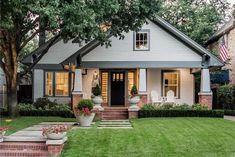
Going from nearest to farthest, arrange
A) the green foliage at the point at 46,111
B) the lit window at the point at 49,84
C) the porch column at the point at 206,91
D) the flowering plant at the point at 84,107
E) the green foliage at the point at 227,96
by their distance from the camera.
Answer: the flowering plant at the point at 84,107 → the green foliage at the point at 46,111 → the porch column at the point at 206,91 → the green foliage at the point at 227,96 → the lit window at the point at 49,84

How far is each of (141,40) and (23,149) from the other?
1418cm

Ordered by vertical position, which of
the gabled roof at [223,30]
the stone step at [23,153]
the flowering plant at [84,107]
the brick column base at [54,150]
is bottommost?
the stone step at [23,153]

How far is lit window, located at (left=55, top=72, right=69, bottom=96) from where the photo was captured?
28.2 m

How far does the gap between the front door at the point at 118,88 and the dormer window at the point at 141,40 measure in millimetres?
2777

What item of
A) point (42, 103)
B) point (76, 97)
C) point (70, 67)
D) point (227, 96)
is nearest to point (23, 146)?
point (76, 97)

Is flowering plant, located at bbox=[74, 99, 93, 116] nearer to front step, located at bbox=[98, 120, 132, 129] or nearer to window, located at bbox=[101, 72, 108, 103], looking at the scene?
front step, located at bbox=[98, 120, 132, 129]

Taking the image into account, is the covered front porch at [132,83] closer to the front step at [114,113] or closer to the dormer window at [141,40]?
the dormer window at [141,40]

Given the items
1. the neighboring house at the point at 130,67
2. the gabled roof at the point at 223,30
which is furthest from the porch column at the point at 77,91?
the gabled roof at the point at 223,30

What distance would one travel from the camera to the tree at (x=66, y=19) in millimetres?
14625

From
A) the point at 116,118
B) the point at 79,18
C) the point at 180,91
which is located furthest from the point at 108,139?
the point at 180,91

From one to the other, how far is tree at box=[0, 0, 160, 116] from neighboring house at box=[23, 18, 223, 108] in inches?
168

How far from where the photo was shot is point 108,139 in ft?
46.7

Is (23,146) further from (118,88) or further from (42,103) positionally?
(118,88)

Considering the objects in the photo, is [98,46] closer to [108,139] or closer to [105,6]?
[105,6]
